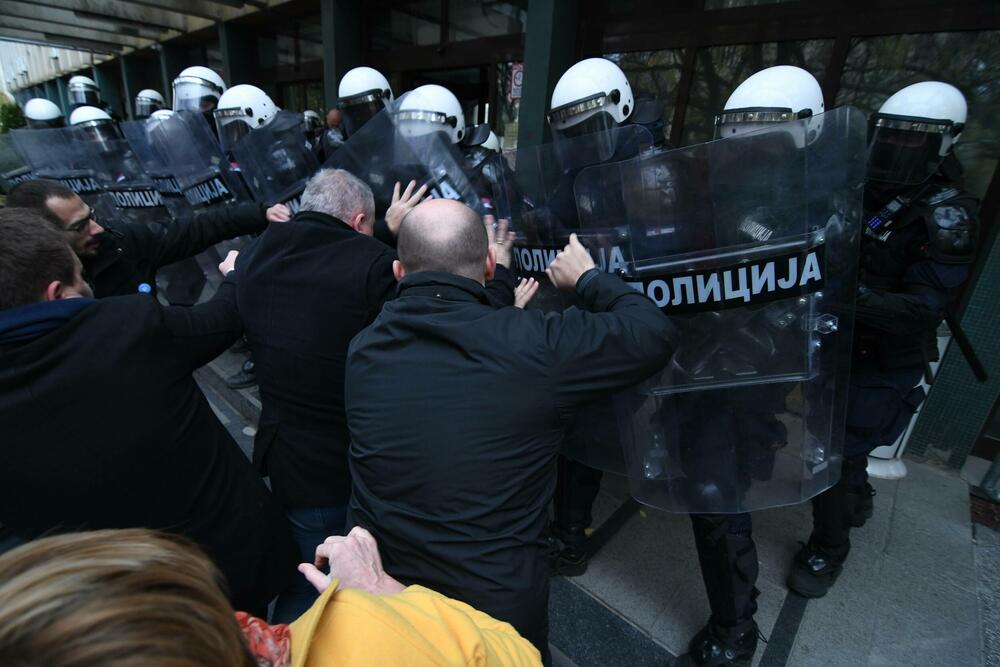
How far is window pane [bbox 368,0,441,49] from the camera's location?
20.6 feet

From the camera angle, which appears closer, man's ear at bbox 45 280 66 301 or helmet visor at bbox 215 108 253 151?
man's ear at bbox 45 280 66 301

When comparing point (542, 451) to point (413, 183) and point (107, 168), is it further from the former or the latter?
point (107, 168)

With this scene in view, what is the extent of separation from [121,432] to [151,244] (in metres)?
1.82

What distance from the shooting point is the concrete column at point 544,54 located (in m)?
4.38

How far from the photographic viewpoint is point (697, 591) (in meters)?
2.33

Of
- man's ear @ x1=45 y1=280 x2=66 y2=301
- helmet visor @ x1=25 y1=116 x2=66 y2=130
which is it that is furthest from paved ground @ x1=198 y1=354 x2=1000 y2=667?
helmet visor @ x1=25 y1=116 x2=66 y2=130

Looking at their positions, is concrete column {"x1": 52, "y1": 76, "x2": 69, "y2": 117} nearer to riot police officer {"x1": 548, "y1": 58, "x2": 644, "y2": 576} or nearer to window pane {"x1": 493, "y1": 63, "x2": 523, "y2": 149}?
window pane {"x1": 493, "y1": 63, "x2": 523, "y2": 149}

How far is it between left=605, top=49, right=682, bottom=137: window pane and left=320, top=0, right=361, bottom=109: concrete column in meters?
4.10

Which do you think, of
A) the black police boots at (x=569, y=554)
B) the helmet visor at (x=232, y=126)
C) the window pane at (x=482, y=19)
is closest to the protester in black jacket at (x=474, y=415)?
the black police boots at (x=569, y=554)

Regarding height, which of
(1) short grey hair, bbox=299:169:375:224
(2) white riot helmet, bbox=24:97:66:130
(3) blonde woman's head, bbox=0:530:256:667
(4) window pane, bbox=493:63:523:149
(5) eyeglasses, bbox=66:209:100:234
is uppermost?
(4) window pane, bbox=493:63:523:149

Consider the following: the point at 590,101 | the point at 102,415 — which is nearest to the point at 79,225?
the point at 102,415

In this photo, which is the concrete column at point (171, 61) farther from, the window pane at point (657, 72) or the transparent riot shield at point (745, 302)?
the transparent riot shield at point (745, 302)

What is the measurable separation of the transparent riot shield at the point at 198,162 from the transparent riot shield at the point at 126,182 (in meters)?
0.57

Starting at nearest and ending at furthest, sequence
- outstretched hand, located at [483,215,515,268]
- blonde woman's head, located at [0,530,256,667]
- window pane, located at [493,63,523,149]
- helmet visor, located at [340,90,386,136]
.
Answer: blonde woman's head, located at [0,530,256,667], outstretched hand, located at [483,215,515,268], helmet visor, located at [340,90,386,136], window pane, located at [493,63,523,149]
